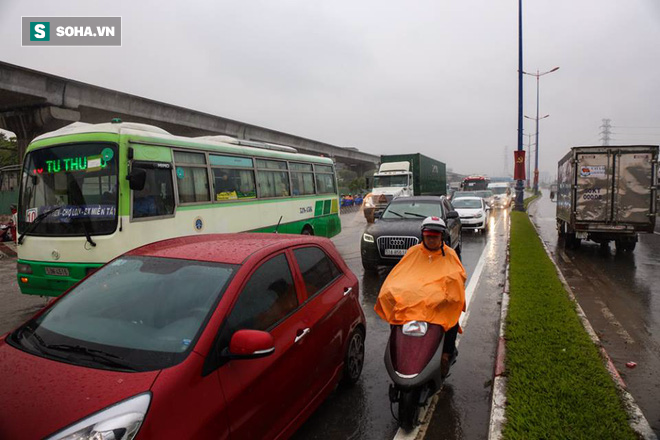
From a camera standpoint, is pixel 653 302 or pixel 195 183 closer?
pixel 653 302

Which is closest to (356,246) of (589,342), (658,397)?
(589,342)

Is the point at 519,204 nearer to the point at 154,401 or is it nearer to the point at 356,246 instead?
the point at 356,246

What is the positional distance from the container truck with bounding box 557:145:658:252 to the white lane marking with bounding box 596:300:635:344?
17.6 feet

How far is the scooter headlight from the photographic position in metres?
3.42

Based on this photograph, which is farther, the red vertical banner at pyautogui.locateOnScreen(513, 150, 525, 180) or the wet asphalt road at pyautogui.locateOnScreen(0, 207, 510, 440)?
the red vertical banner at pyautogui.locateOnScreen(513, 150, 525, 180)

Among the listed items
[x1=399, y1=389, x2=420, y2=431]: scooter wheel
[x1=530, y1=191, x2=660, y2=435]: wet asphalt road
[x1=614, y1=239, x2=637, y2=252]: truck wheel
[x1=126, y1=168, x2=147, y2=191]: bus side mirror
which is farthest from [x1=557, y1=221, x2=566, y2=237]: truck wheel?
[x1=126, y1=168, x2=147, y2=191]: bus side mirror

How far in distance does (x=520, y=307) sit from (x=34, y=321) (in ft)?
20.0

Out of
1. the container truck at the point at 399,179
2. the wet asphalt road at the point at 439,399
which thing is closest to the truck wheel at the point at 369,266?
the wet asphalt road at the point at 439,399

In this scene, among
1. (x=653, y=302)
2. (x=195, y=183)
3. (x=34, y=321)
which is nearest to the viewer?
(x=34, y=321)

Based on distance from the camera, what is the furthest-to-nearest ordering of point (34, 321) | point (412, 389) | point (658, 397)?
1. point (658, 397)
2. point (412, 389)
3. point (34, 321)

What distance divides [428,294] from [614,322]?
14.1 ft

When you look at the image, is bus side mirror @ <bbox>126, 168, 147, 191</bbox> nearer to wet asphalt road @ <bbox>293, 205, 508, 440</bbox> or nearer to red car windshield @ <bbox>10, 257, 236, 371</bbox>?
red car windshield @ <bbox>10, 257, 236, 371</bbox>

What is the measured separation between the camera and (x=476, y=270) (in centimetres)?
987

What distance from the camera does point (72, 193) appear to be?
6.21 metres
